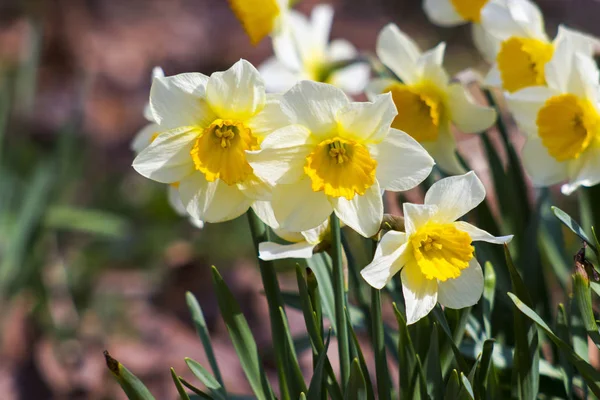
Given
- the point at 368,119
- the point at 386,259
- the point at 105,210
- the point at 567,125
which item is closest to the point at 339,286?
the point at 386,259

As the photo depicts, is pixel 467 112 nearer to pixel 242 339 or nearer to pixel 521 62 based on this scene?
pixel 521 62

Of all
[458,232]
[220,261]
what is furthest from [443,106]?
[220,261]

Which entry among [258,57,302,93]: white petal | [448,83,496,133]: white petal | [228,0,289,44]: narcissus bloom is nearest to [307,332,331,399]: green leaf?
[448,83,496,133]: white petal

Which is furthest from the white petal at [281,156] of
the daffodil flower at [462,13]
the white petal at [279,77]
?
the white petal at [279,77]

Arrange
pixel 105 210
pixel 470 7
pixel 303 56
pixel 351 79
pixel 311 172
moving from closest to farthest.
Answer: pixel 311 172, pixel 470 7, pixel 303 56, pixel 351 79, pixel 105 210

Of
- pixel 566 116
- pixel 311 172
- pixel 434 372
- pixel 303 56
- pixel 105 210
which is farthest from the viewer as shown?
pixel 105 210

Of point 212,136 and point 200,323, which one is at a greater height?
point 212,136

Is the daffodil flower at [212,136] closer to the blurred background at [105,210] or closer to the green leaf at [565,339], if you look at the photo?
the green leaf at [565,339]

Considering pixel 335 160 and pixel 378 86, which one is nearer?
pixel 335 160
